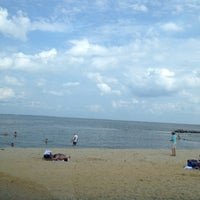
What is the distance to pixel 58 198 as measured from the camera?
412 inches

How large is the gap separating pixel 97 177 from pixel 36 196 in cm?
433

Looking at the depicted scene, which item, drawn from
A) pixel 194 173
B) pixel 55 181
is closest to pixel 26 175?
pixel 55 181

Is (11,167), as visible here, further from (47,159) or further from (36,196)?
(36,196)

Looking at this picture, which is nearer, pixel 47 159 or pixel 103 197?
pixel 103 197

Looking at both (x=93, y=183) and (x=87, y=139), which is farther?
(x=87, y=139)

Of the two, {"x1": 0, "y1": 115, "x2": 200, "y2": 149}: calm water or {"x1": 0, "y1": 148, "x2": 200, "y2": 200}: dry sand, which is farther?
{"x1": 0, "y1": 115, "x2": 200, "y2": 149}: calm water

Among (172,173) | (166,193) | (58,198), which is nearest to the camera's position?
(58,198)

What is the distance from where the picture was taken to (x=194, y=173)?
53.9ft

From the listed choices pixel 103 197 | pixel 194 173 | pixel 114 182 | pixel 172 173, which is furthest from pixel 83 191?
pixel 194 173

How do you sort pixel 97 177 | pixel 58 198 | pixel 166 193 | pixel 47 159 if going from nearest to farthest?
pixel 58 198, pixel 166 193, pixel 97 177, pixel 47 159

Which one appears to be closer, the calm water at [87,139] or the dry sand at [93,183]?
the dry sand at [93,183]

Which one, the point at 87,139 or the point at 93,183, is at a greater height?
the point at 93,183

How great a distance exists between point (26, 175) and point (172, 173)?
7.13 metres

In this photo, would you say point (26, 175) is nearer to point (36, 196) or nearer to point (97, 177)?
point (97, 177)
